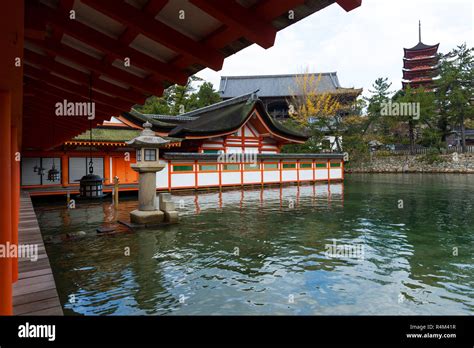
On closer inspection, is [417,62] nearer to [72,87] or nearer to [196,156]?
[196,156]

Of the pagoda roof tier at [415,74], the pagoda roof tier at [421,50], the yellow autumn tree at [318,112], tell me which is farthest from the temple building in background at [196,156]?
the pagoda roof tier at [421,50]

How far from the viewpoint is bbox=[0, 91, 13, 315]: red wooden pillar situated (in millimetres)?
2938

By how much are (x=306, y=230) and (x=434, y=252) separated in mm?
3500

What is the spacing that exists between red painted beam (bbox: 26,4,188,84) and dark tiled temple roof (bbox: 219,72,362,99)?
46.2 m

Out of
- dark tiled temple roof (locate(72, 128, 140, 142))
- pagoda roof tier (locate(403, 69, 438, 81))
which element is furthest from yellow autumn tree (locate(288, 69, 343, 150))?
pagoda roof tier (locate(403, 69, 438, 81))

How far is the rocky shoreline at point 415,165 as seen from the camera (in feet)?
124

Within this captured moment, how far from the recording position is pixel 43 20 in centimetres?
264

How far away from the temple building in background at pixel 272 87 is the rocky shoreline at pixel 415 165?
12278mm

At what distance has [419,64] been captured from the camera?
2146 inches

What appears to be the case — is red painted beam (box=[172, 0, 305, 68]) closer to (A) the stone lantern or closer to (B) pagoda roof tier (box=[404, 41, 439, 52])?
(A) the stone lantern

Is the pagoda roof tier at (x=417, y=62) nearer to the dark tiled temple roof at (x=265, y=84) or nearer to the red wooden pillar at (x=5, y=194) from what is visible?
the dark tiled temple roof at (x=265, y=84)

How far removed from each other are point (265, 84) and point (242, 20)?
168ft
